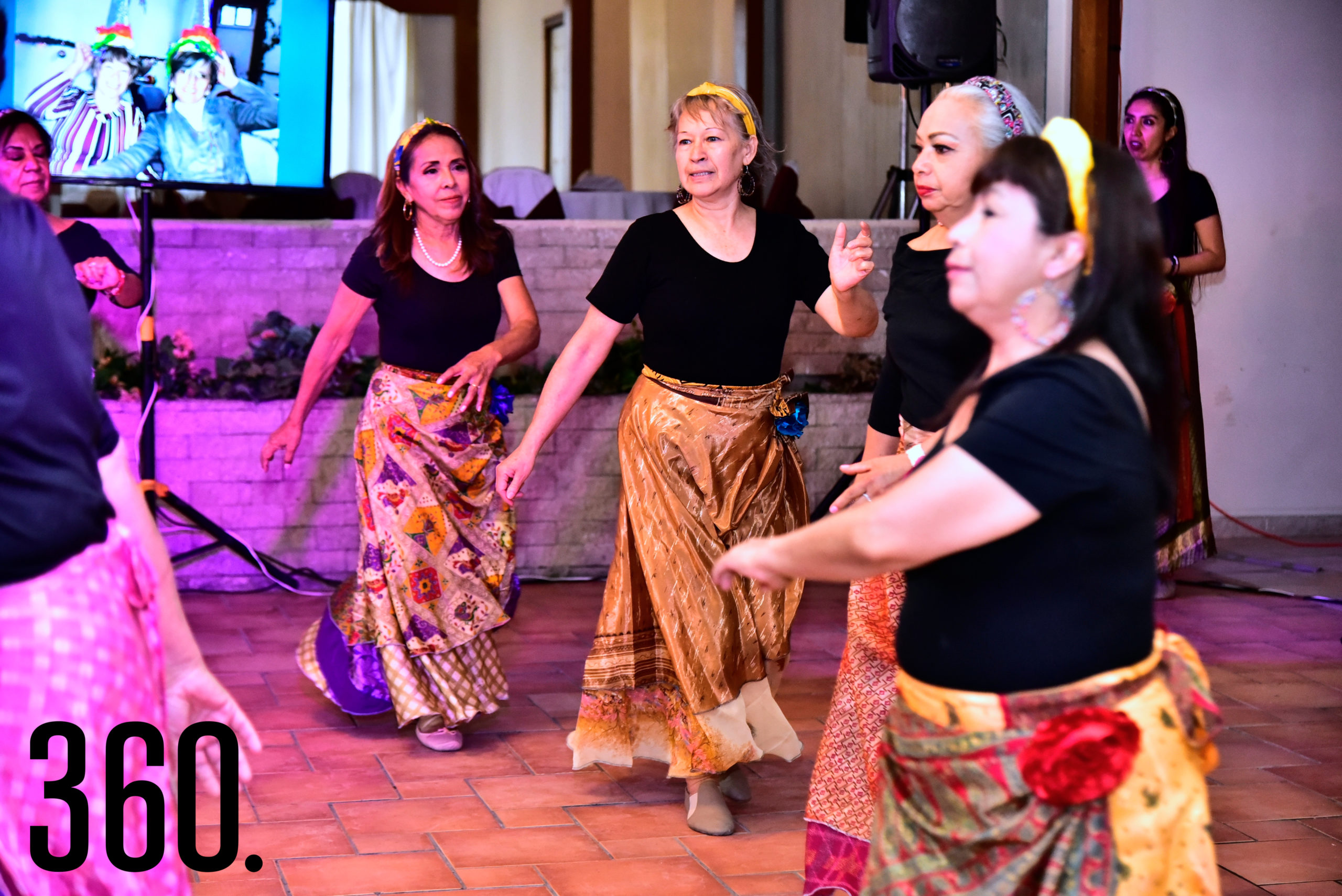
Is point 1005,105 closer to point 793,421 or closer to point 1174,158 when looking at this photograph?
point 793,421

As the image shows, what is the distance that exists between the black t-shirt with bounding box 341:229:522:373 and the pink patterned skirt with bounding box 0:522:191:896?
7.28 feet

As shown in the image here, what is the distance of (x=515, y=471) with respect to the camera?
3254mm

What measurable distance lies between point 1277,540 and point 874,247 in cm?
234

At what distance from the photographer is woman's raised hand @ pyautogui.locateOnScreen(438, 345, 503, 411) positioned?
3.83m

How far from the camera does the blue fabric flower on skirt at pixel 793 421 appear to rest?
3322 mm

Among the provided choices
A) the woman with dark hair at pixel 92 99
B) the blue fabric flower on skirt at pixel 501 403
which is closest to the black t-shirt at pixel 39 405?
the blue fabric flower on skirt at pixel 501 403

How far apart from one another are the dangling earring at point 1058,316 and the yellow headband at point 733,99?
71.1 inches

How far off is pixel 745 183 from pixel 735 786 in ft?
4.64

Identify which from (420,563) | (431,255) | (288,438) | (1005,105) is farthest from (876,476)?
(288,438)

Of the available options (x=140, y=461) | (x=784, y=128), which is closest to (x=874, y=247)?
(x=140, y=461)

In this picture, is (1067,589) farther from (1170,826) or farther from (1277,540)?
(1277,540)

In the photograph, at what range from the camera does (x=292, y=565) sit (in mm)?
5816

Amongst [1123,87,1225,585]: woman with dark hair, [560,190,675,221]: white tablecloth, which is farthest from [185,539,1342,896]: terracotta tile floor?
[560,190,675,221]: white tablecloth

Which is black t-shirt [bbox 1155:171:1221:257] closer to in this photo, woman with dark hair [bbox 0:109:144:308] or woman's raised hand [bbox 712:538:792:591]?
woman with dark hair [bbox 0:109:144:308]
